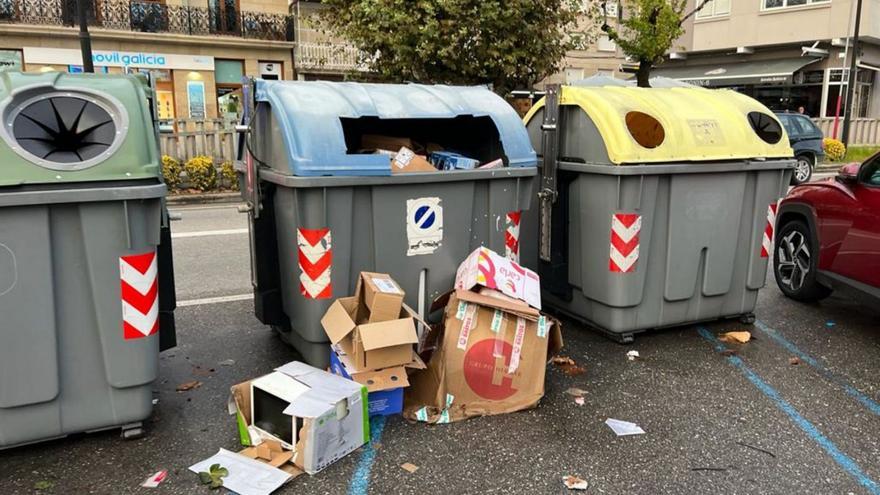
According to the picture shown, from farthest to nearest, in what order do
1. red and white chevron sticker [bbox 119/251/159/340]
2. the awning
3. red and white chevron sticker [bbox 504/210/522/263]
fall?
the awning, red and white chevron sticker [bbox 504/210/522/263], red and white chevron sticker [bbox 119/251/159/340]

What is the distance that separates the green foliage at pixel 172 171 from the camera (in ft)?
42.4

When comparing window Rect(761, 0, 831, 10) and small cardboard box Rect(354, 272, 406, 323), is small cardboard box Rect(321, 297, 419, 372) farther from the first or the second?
window Rect(761, 0, 831, 10)

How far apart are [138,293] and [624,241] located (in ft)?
9.93

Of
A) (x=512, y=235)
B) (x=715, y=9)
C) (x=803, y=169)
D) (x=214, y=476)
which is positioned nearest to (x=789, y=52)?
(x=715, y=9)

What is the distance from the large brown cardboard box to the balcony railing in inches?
898

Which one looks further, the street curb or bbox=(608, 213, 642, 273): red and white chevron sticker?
the street curb

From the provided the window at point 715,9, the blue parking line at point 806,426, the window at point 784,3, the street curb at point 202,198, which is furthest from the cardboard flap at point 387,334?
the window at point 715,9

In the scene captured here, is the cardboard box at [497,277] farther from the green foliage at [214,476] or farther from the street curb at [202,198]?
the street curb at [202,198]

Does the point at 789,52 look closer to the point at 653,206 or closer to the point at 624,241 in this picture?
the point at 653,206

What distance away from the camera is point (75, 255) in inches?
121

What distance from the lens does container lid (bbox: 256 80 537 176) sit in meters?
3.66

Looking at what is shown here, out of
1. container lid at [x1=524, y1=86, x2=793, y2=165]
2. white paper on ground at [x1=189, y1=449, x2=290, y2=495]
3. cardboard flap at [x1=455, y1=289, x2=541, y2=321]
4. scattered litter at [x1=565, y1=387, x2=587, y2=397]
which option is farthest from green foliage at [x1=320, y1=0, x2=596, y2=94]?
white paper on ground at [x1=189, y1=449, x2=290, y2=495]

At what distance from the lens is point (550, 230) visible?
5016 mm

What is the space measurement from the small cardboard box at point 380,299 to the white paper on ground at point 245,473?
910mm
